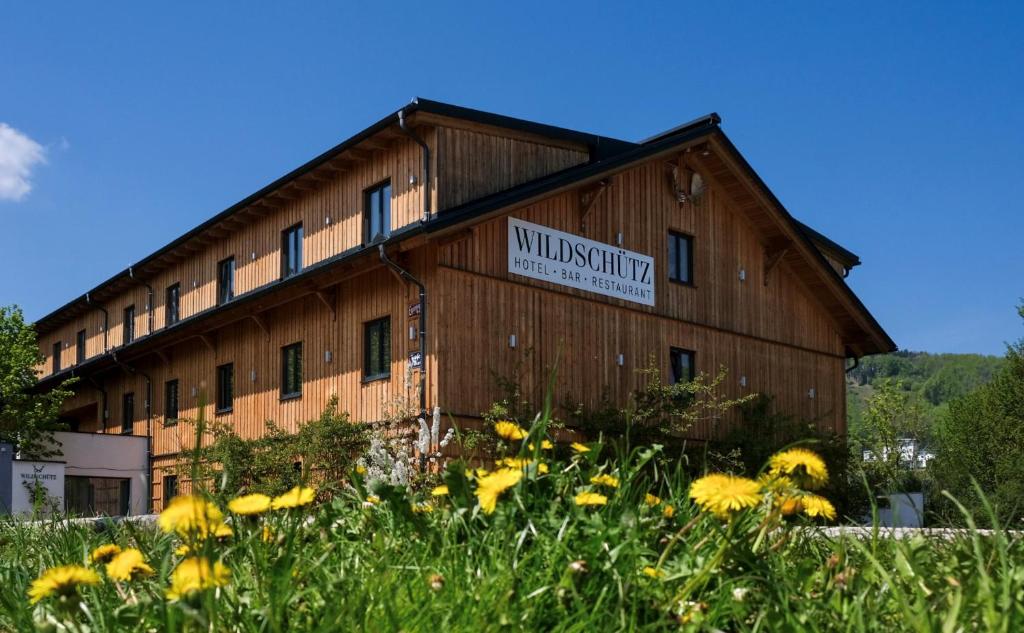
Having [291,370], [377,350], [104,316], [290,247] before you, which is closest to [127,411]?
[104,316]

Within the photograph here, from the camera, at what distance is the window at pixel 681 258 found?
78.5ft

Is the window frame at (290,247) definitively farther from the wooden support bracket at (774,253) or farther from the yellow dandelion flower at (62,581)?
the yellow dandelion flower at (62,581)

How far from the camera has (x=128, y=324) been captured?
1305 inches

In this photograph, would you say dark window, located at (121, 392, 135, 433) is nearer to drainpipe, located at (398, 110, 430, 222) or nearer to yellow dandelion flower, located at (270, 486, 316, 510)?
drainpipe, located at (398, 110, 430, 222)

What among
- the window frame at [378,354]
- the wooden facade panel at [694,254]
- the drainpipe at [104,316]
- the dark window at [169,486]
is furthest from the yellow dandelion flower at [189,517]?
the drainpipe at [104,316]

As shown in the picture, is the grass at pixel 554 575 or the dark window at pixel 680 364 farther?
the dark window at pixel 680 364

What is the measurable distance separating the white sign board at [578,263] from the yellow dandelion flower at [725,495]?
1705 centimetres

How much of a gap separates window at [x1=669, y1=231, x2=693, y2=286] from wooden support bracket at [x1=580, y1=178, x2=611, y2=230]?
9.83 ft

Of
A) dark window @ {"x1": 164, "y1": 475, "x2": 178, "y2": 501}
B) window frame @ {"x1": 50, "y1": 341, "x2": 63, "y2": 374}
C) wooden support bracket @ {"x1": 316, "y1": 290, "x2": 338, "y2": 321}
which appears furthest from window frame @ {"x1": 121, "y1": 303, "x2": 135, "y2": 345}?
wooden support bracket @ {"x1": 316, "y1": 290, "x2": 338, "y2": 321}

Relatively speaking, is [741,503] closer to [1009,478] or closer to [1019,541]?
[1019,541]

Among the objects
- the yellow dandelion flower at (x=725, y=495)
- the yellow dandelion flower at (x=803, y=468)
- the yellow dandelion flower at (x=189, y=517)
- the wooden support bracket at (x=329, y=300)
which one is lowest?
the yellow dandelion flower at (x=189, y=517)

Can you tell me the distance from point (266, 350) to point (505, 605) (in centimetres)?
2165

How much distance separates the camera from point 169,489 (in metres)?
27.9

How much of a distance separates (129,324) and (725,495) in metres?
32.4
